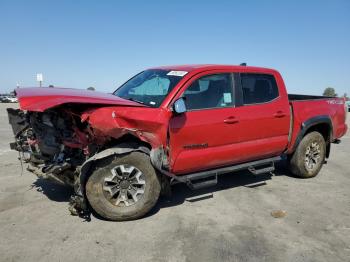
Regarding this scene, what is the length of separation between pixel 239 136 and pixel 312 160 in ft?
7.24

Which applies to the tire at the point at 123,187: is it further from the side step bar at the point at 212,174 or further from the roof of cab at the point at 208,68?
the roof of cab at the point at 208,68

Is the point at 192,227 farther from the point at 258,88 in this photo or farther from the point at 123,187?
the point at 258,88

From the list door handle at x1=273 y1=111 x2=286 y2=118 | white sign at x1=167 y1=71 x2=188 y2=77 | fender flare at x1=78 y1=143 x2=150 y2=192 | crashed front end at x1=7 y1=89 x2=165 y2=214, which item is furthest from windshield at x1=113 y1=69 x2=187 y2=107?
door handle at x1=273 y1=111 x2=286 y2=118

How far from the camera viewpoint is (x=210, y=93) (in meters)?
5.05

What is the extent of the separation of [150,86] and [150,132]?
1.13 metres

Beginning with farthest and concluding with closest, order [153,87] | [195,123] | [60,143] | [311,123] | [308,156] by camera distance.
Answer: [308,156] → [311,123] → [153,87] → [195,123] → [60,143]

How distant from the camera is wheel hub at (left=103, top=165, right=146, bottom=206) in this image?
4293mm

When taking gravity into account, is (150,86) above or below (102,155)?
above

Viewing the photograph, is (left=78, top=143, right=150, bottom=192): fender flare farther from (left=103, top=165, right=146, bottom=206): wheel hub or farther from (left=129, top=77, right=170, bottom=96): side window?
(left=129, top=77, right=170, bottom=96): side window

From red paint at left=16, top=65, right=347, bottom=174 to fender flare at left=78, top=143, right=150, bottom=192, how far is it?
0.16m

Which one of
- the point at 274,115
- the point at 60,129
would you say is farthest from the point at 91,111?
the point at 274,115

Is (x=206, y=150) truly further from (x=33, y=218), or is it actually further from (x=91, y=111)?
(x=33, y=218)

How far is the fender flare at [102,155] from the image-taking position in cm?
415

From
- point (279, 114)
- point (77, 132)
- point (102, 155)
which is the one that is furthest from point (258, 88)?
point (77, 132)
